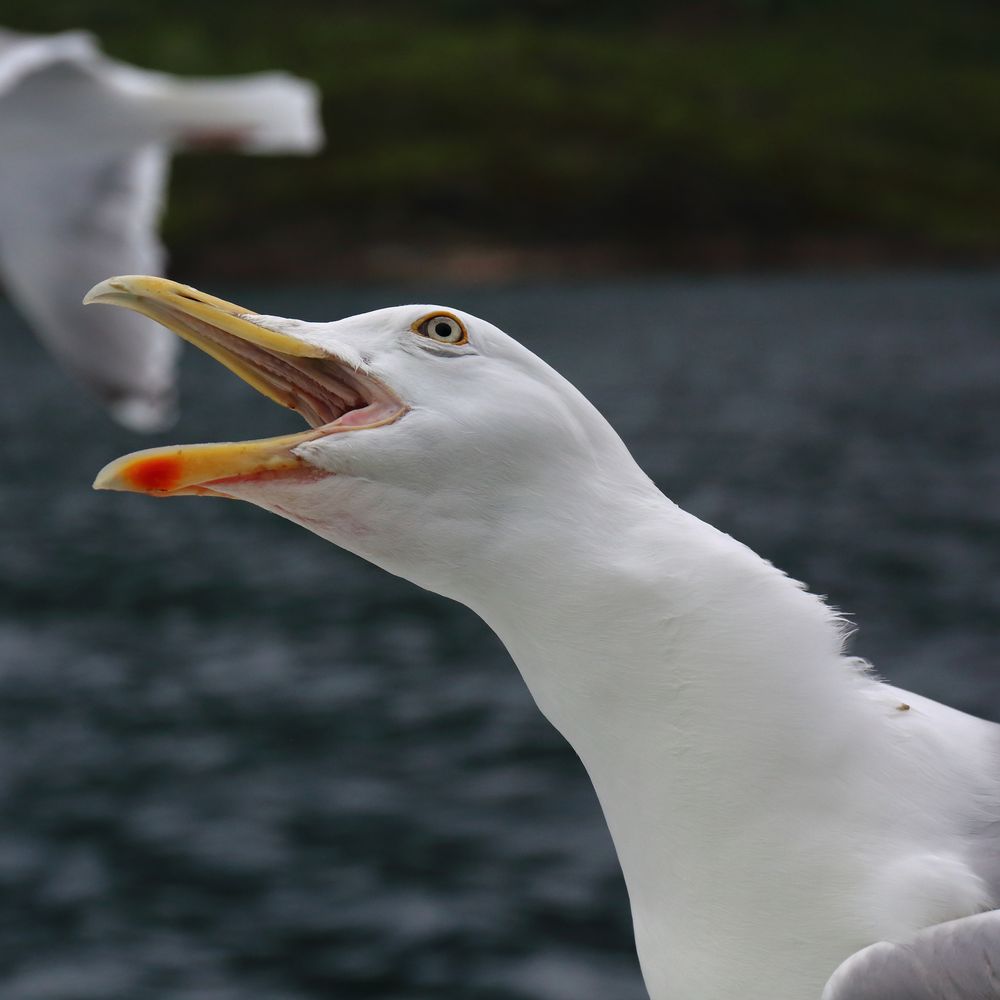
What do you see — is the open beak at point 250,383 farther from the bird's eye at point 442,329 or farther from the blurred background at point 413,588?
the blurred background at point 413,588

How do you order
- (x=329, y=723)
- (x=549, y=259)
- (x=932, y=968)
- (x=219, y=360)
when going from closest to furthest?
(x=932, y=968) → (x=219, y=360) → (x=329, y=723) → (x=549, y=259)

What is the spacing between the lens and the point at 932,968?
257 centimetres

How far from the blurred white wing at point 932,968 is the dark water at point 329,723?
28.2ft

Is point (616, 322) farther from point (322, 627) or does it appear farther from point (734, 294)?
point (322, 627)

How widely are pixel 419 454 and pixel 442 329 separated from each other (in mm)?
273

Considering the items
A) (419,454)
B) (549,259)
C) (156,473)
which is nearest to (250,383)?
(156,473)

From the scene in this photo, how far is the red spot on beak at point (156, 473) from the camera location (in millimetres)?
2744

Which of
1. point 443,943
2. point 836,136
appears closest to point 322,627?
point 443,943

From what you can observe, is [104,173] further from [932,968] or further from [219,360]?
[932,968]

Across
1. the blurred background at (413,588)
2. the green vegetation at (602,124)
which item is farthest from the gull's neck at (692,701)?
the green vegetation at (602,124)

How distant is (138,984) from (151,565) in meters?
19.5

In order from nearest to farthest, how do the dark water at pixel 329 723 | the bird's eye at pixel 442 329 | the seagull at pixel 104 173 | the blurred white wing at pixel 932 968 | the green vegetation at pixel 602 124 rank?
the blurred white wing at pixel 932 968
the bird's eye at pixel 442 329
the seagull at pixel 104 173
the dark water at pixel 329 723
the green vegetation at pixel 602 124

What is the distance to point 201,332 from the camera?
2910 millimetres

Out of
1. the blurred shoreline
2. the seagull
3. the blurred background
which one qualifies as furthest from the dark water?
the blurred shoreline
